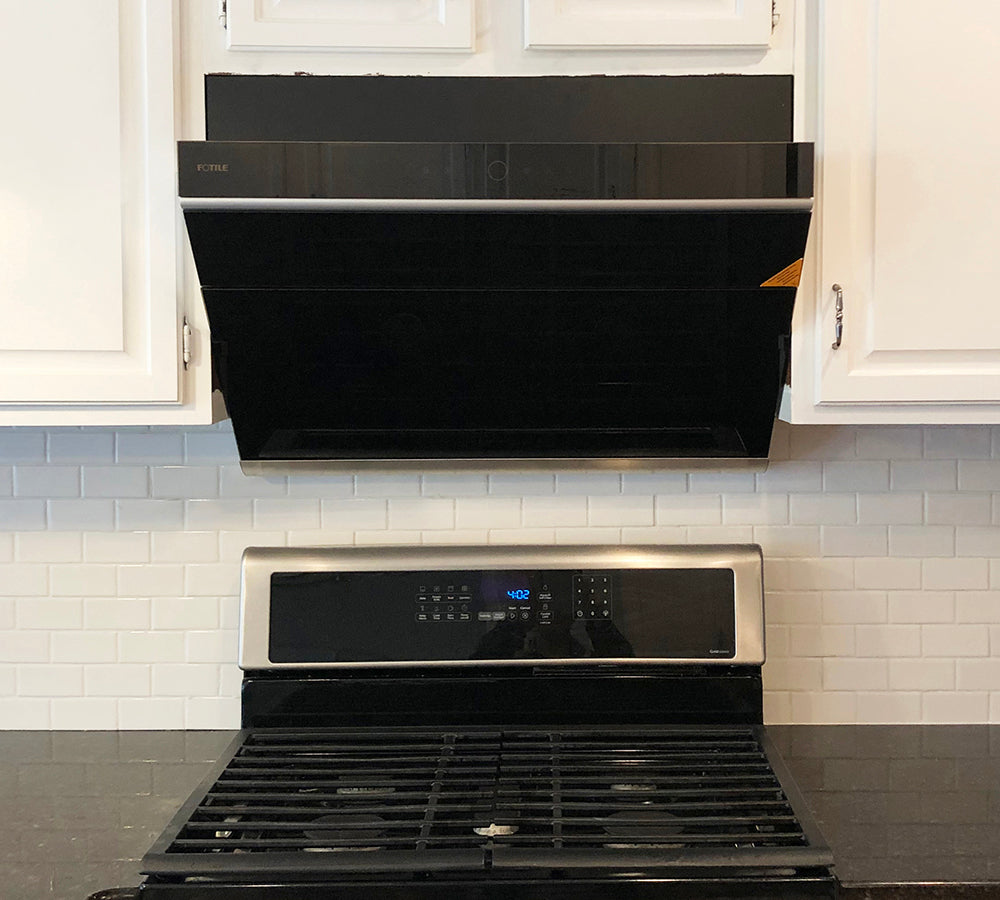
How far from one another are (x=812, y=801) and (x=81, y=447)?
1.35 meters

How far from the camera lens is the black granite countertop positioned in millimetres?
1287

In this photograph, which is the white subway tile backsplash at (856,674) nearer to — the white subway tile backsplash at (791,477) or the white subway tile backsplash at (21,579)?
the white subway tile backsplash at (791,477)

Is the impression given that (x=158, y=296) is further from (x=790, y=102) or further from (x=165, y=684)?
(x=790, y=102)

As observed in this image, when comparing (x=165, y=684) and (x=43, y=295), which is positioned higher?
(x=43, y=295)

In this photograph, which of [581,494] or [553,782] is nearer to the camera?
[553,782]

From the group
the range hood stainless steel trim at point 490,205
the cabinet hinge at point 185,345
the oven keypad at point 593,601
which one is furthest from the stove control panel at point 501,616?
the range hood stainless steel trim at point 490,205

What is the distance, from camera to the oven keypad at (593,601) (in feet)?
5.84

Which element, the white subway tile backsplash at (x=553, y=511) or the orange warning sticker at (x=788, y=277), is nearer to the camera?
the orange warning sticker at (x=788, y=277)

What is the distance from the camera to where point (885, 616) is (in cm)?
188

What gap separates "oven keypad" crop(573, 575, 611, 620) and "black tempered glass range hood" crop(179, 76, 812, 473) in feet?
0.80

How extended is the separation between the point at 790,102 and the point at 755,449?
0.55 meters

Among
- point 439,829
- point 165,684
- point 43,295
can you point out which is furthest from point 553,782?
point 43,295

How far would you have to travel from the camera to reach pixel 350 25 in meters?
1.48

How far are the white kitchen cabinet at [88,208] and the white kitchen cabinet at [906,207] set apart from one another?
93cm
